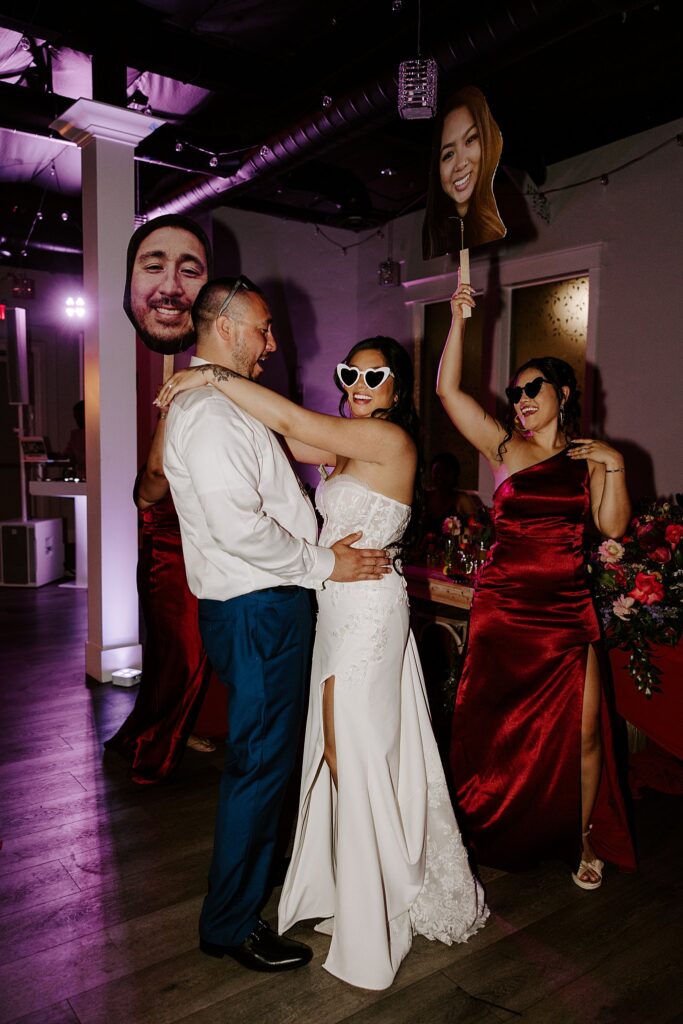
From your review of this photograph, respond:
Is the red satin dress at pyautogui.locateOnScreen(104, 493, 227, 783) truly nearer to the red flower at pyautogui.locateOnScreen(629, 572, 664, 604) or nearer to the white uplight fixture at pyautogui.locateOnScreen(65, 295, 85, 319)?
the red flower at pyautogui.locateOnScreen(629, 572, 664, 604)

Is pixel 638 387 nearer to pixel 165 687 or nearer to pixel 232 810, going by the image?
pixel 165 687

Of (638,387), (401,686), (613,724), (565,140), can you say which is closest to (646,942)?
(613,724)

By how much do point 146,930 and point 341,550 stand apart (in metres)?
1.31

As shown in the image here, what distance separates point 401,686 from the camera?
2213mm

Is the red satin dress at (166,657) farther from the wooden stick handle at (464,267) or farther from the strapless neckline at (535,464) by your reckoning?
the wooden stick handle at (464,267)

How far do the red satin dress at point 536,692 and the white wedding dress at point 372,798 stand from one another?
383 millimetres

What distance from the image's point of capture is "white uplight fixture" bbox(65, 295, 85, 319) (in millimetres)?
10008

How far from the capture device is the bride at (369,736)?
1.99 metres

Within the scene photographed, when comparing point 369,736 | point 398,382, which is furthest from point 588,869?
point 398,382

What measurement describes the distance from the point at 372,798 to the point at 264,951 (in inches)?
20.8

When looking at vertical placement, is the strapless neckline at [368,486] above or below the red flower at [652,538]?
above

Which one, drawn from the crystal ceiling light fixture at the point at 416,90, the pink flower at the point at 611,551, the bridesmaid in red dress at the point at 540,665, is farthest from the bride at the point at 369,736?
the crystal ceiling light fixture at the point at 416,90

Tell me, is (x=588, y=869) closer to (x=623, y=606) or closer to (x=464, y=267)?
(x=623, y=606)

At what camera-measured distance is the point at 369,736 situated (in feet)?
6.68
